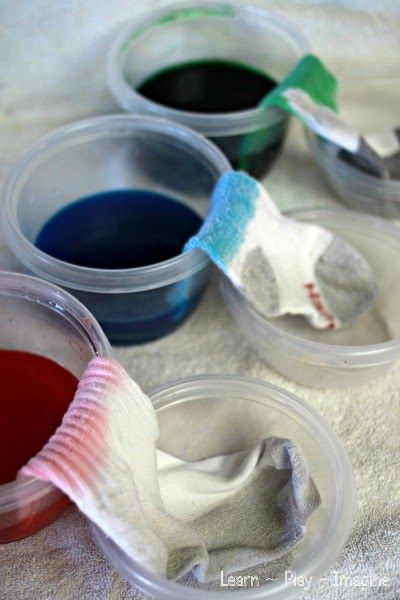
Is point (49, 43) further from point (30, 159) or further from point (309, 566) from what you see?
point (309, 566)

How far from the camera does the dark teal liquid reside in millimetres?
1029

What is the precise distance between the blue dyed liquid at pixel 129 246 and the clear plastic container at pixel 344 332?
0.26ft

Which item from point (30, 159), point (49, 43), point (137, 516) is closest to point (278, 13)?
point (49, 43)

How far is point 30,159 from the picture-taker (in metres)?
0.91

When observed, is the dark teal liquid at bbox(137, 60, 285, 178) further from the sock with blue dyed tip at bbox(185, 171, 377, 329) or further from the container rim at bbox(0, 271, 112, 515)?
the container rim at bbox(0, 271, 112, 515)

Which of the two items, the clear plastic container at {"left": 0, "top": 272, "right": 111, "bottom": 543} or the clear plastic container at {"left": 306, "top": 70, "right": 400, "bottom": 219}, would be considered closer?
the clear plastic container at {"left": 0, "top": 272, "right": 111, "bottom": 543}

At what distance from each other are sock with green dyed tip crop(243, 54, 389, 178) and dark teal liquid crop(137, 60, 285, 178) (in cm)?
4

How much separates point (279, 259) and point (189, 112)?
27 centimetres

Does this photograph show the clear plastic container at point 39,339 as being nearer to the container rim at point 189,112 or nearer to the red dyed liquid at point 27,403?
the red dyed liquid at point 27,403

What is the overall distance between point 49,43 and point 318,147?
400 millimetres

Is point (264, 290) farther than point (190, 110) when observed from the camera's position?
No

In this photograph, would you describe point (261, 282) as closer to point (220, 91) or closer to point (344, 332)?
point (344, 332)

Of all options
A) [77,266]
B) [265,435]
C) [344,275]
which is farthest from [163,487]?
[344,275]

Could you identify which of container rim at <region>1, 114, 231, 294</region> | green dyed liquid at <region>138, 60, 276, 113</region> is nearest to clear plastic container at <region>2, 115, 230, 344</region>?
container rim at <region>1, 114, 231, 294</region>
